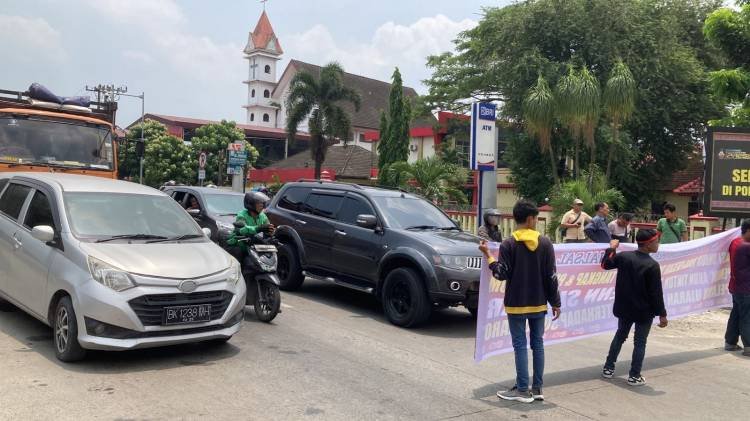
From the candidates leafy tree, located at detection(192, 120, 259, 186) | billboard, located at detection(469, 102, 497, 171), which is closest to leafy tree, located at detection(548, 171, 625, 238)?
billboard, located at detection(469, 102, 497, 171)

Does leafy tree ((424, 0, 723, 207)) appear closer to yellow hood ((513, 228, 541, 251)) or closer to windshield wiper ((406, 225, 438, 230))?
windshield wiper ((406, 225, 438, 230))

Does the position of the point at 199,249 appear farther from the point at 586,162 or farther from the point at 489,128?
the point at 586,162

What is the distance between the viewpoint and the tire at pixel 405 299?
8094 mm

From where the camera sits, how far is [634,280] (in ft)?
20.1

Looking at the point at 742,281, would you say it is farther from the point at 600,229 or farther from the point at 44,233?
the point at 44,233

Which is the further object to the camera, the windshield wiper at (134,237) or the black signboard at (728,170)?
the black signboard at (728,170)

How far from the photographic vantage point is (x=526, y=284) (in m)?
5.36

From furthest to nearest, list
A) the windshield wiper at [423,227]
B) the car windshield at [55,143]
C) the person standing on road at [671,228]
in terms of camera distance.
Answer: the car windshield at [55,143] → the person standing on road at [671,228] → the windshield wiper at [423,227]

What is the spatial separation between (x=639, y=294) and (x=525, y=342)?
1.44m

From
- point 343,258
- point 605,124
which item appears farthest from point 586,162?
point 343,258

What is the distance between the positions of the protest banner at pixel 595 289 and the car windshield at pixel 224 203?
7.28 m

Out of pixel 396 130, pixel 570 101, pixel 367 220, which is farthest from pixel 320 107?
pixel 367 220

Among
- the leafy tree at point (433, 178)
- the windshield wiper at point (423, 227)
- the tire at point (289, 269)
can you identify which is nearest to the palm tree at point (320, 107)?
the leafy tree at point (433, 178)

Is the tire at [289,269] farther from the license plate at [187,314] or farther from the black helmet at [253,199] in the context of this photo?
the license plate at [187,314]
